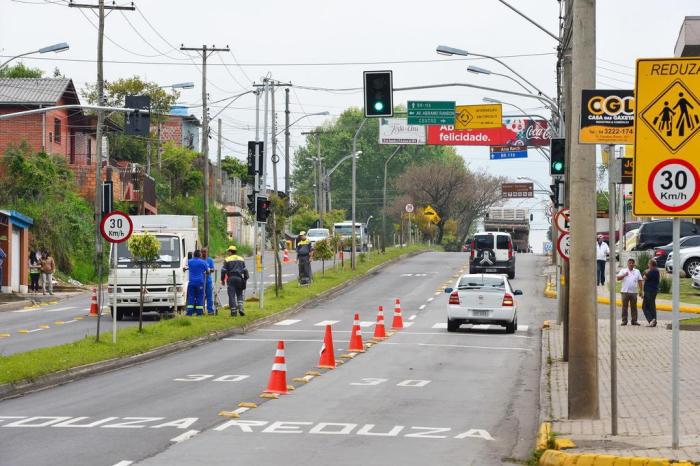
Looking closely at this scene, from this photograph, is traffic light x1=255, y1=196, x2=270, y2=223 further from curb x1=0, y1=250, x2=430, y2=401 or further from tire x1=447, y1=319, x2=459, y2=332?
tire x1=447, y1=319, x2=459, y2=332

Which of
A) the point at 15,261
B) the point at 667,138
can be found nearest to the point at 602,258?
the point at 15,261

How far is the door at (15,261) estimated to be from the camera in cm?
4784

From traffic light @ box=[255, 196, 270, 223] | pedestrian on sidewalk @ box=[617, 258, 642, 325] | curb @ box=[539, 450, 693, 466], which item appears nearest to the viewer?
curb @ box=[539, 450, 693, 466]

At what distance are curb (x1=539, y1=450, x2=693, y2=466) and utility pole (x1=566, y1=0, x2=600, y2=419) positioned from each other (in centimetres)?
277

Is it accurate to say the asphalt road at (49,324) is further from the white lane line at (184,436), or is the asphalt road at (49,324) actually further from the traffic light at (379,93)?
the white lane line at (184,436)

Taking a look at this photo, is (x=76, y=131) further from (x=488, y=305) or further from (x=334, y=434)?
(x=334, y=434)

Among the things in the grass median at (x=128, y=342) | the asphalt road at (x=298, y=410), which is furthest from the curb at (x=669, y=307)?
the grass median at (x=128, y=342)

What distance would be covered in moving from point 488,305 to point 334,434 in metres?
18.1

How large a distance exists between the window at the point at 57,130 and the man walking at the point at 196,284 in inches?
1297

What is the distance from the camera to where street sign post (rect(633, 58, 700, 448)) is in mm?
11445

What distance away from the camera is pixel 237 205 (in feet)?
318

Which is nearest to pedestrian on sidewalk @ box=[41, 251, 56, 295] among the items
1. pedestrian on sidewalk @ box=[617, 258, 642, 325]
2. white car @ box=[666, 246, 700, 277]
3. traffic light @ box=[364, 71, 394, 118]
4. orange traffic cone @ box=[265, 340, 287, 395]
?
traffic light @ box=[364, 71, 394, 118]

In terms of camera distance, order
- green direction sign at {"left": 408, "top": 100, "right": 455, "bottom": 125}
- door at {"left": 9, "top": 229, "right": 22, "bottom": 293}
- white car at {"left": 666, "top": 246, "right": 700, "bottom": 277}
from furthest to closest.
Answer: green direction sign at {"left": 408, "top": 100, "right": 455, "bottom": 125}, door at {"left": 9, "top": 229, "right": 22, "bottom": 293}, white car at {"left": 666, "top": 246, "right": 700, "bottom": 277}

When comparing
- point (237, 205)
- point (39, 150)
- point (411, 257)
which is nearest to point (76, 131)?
point (39, 150)
